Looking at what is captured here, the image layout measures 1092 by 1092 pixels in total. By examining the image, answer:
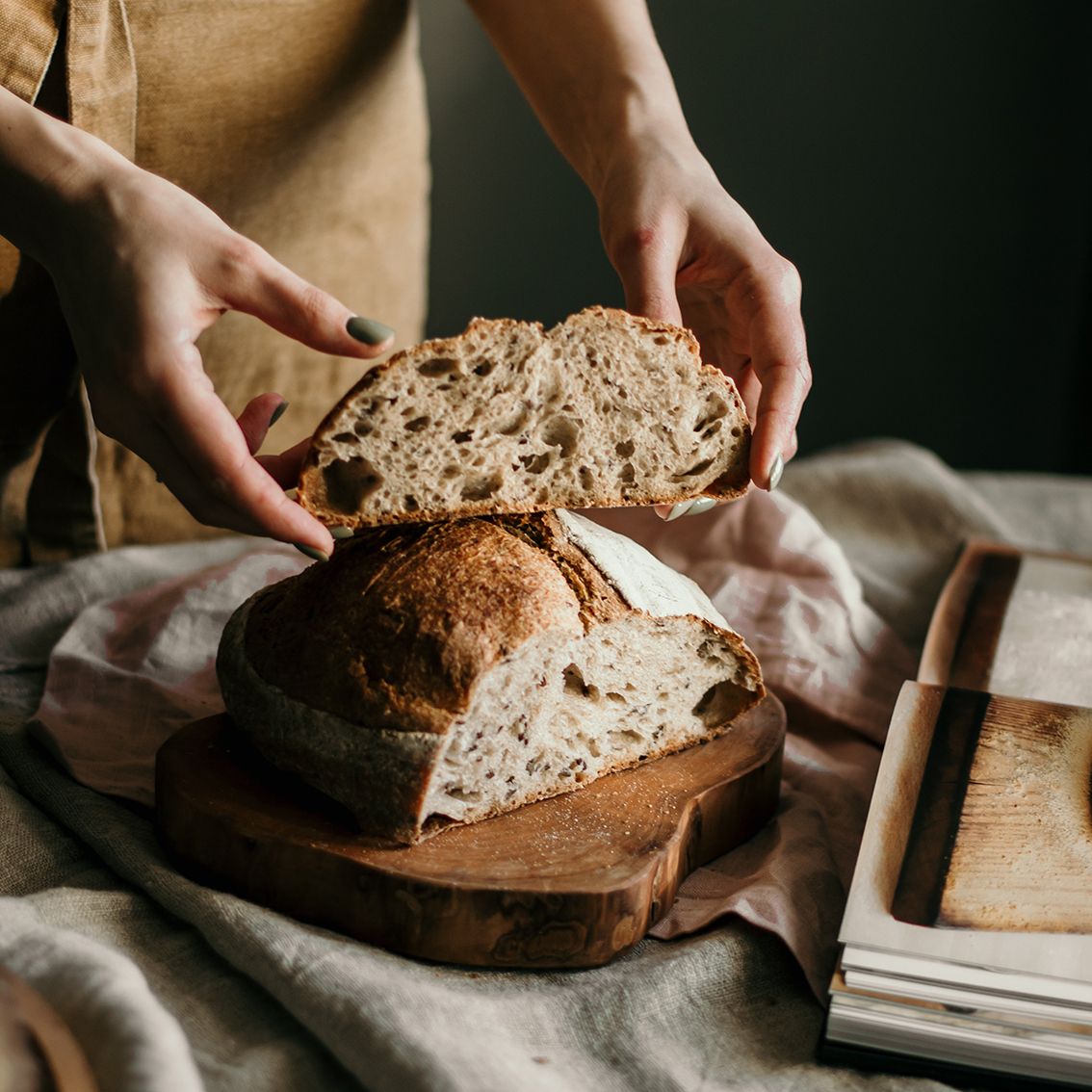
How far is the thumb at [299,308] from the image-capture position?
3.78 feet

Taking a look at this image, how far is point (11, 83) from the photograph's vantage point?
166 cm

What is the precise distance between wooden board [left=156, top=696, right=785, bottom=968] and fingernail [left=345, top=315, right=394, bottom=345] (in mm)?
478

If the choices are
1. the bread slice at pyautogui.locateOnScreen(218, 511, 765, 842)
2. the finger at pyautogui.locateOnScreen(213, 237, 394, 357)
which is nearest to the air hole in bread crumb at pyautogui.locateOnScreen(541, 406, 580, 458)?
the bread slice at pyautogui.locateOnScreen(218, 511, 765, 842)

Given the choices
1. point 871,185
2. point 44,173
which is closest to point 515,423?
point 44,173

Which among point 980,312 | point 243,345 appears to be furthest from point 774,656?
point 980,312

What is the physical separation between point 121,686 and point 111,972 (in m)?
0.71

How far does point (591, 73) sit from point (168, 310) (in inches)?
36.2

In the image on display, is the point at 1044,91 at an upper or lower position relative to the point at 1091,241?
upper

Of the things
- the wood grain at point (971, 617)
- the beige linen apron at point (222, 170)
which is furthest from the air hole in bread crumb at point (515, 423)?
the beige linen apron at point (222, 170)

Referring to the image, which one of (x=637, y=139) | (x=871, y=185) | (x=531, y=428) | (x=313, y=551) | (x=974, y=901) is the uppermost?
(x=637, y=139)

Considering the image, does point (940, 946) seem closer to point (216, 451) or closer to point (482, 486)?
point (482, 486)

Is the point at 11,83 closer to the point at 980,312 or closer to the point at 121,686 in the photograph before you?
the point at 121,686

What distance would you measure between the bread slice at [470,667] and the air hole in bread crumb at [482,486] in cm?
7

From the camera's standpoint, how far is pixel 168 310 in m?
1.13
